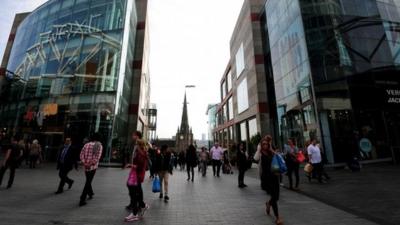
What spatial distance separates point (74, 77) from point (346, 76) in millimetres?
25053

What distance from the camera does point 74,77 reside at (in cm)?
2528

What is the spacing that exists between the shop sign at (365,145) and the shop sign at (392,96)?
12.9 ft

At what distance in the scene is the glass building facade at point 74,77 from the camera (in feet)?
79.4

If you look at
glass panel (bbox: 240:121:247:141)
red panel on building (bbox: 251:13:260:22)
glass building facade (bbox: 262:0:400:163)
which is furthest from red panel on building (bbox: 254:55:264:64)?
glass panel (bbox: 240:121:247:141)

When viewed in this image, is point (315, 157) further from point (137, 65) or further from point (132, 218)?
point (137, 65)

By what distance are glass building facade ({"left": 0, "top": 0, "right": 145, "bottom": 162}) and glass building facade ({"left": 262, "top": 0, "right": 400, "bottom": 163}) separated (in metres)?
18.0

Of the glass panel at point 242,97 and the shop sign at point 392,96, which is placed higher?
the glass panel at point 242,97

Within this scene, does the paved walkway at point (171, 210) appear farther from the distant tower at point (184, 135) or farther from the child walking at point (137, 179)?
the distant tower at point (184, 135)

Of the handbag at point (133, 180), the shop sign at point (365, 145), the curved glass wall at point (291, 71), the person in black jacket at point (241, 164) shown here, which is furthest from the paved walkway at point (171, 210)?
the curved glass wall at point (291, 71)

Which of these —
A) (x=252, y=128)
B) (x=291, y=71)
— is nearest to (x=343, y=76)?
(x=291, y=71)

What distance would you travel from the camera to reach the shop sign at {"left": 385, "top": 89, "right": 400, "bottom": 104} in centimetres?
1891

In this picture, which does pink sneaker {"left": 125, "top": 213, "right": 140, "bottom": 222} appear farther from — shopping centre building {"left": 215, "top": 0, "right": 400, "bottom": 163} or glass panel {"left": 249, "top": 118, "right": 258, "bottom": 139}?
glass panel {"left": 249, "top": 118, "right": 258, "bottom": 139}

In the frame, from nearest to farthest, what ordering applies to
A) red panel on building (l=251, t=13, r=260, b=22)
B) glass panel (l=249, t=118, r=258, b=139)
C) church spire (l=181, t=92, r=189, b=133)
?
glass panel (l=249, t=118, r=258, b=139) → red panel on building (l=251, t=13, r=260, b=22) → church spire (l=181, t=92, r=189, b=133)

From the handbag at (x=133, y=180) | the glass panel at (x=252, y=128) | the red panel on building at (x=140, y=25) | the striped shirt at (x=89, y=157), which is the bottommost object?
the handbag at (x=133, y=180)
